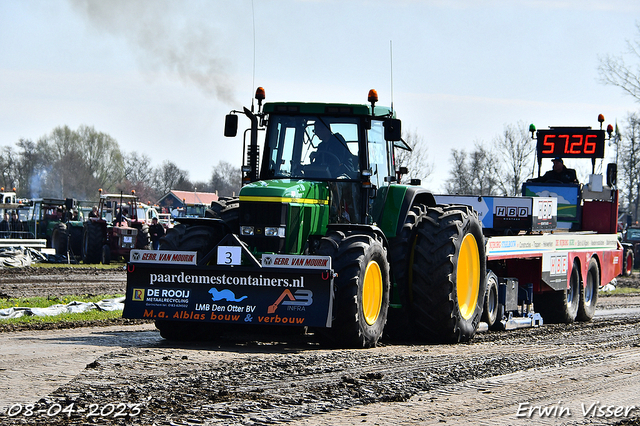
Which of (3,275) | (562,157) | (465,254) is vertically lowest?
(3,275)

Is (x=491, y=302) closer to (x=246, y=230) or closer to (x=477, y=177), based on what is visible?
(x=246, y=230)

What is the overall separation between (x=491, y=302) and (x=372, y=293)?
3.43 meters

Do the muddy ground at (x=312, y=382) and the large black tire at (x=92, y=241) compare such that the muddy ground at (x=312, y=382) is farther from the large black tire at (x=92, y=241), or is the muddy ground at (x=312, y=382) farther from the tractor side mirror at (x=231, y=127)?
the large black tire at (x=92, y=241)

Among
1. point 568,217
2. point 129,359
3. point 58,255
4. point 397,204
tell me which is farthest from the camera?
point 58,255

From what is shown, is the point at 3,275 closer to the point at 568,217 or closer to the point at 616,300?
the point at 568,217

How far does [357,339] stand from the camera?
9000 millimetres

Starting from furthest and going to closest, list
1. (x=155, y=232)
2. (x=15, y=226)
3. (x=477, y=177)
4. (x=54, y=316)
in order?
(x=477, y=177), (x=15, y=226), (x=155, y=232), (x=54, y=316)

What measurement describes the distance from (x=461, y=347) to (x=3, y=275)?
55.4 feet

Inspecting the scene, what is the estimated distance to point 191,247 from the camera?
968 cm

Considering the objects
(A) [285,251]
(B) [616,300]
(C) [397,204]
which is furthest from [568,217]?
(A) [285,251]

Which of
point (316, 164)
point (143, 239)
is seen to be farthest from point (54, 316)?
point (143, 239)

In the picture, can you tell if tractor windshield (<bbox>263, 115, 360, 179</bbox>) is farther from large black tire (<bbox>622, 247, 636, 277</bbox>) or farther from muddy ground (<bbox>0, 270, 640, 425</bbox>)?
large black tire (<bbox>622, 247, 636, 277</bbox>)

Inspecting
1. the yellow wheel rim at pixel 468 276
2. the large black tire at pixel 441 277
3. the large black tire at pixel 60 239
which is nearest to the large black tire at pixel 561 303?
the yellow wheel rim at pixel 468 276

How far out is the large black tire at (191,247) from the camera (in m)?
9.70
